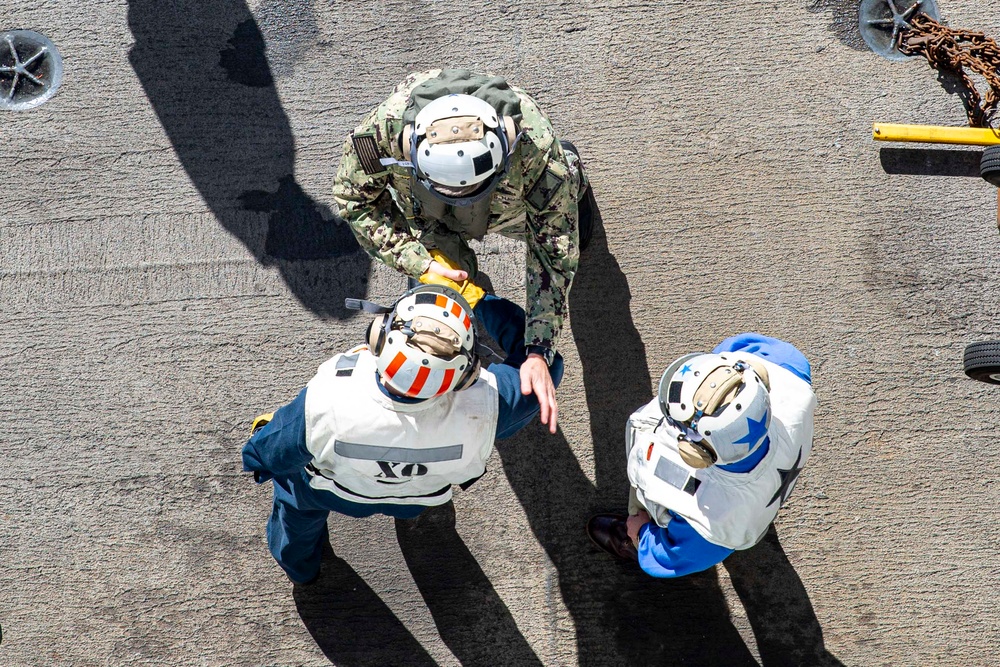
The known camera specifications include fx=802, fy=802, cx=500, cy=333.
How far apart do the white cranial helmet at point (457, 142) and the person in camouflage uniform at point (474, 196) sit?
1.7 inches

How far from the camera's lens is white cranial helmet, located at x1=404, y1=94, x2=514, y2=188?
3.18 meters

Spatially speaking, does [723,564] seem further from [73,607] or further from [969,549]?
[73,607]

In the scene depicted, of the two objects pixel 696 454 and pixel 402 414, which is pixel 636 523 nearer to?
pixel 696 454

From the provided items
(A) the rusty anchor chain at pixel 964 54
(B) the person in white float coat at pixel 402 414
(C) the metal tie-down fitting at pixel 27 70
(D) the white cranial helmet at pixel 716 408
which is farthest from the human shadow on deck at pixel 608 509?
(C) the metal tie-down fitting at pixel 27 70

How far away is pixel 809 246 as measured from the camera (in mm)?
4727

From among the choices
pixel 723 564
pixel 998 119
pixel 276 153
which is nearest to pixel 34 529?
pixel 276 153

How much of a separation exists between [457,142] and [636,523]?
2.08 meters

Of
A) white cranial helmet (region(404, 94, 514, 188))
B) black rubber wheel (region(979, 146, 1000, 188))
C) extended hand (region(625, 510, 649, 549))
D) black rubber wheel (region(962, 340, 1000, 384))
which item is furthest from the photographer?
black rubber wheel (region(979, 146, 1000, 188))

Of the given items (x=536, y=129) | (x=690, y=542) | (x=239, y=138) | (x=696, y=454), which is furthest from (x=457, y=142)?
(x=239, y=138)

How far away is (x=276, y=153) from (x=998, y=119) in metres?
4.34

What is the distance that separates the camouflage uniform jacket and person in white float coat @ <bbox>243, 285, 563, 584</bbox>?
30cm

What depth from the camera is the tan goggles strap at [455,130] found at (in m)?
3.18

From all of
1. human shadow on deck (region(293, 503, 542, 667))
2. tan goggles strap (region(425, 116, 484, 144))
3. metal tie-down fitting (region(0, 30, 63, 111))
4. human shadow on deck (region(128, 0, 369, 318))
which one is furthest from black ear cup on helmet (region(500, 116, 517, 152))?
metal tie-down fitting (region(0, 30, 63, 111))

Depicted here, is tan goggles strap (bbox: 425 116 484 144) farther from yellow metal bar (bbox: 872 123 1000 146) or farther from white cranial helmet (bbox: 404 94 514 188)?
yellow metal bar (bbox: 872 123 1000 146)
